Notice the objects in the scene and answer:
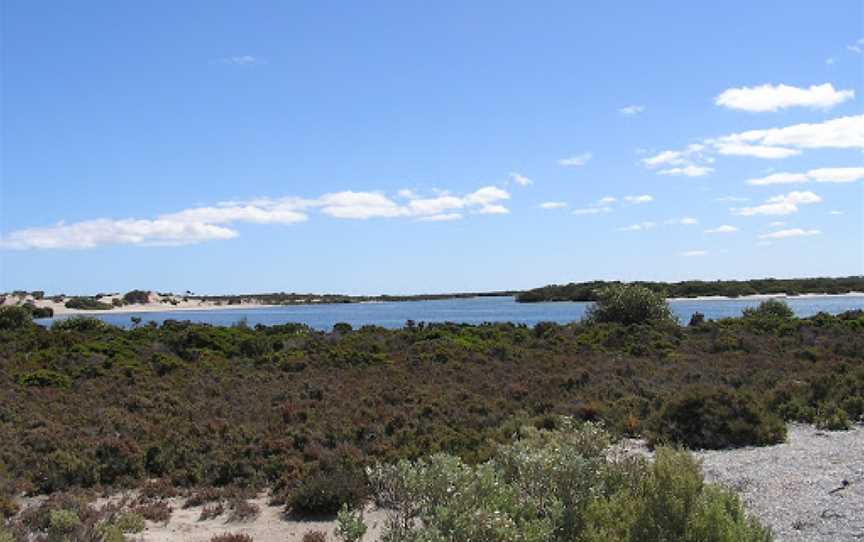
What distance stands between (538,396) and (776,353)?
10.1 m

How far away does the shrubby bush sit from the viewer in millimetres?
4898

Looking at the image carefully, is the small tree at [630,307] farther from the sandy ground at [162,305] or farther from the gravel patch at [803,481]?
the sandy ground at [162,305]

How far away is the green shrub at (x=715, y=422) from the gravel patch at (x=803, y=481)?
1.41 feet

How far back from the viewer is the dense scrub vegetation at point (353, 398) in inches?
456

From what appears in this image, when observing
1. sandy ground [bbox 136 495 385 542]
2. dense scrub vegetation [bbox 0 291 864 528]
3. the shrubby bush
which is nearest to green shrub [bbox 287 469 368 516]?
dense scrub vegetation [bbox 0 291 864 528]

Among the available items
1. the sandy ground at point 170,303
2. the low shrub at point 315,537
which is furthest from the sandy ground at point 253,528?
the sandy ground at point 170,303

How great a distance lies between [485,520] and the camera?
4.86 meters

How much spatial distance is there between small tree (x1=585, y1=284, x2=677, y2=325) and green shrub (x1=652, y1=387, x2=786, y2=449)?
2365 cm

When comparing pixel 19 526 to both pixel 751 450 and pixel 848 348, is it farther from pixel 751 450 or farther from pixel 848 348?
pixel 848 348

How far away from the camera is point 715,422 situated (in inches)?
493

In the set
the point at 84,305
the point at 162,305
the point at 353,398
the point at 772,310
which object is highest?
the point at 84,305

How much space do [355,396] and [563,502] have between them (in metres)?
11.8

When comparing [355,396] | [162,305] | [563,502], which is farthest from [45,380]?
[162,305]

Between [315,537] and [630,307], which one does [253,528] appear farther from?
[630,307]
